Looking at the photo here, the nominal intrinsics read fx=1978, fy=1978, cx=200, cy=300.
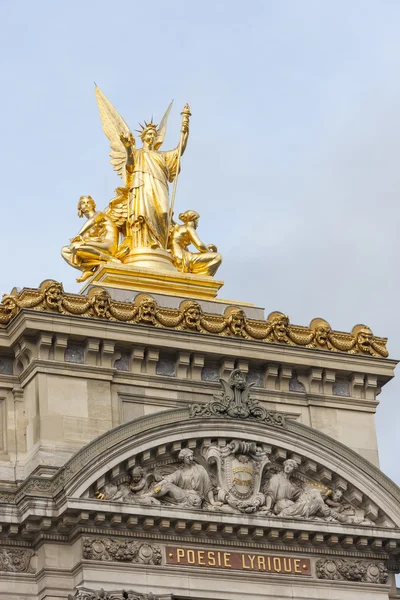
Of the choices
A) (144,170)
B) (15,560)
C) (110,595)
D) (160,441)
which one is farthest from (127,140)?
(110,595)

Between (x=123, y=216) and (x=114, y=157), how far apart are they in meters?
1.83

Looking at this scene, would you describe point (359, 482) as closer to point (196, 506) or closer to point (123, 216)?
point (196, 506)

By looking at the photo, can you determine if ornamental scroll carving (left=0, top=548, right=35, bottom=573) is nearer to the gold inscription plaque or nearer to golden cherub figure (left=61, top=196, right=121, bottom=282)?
the gold inscription plaque

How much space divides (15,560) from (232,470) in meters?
4.70

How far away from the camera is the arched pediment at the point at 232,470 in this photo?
3816cm

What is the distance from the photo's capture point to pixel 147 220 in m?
43.7

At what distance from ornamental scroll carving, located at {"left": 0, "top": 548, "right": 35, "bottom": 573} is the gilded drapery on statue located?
761cm

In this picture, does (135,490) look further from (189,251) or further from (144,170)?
(144,170)

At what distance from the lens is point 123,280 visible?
42375mm

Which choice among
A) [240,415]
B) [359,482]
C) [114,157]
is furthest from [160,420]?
[114,157]

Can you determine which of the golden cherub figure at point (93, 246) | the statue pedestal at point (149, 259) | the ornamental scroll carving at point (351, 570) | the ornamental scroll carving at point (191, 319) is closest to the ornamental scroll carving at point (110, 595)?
the ornamental scroll carving at point (351, 570)

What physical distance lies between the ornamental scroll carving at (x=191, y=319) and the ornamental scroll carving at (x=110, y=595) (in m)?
5.82

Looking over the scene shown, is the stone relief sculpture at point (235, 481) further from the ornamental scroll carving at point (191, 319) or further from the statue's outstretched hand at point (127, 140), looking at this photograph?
the statue's outstretched hand at point (127, 140)

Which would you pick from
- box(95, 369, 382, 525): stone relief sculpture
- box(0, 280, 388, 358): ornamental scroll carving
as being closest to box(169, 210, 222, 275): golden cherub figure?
box(0, 280, 388, 358): ornamental scroll carving
